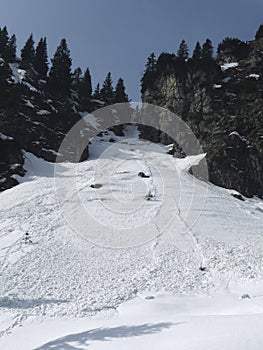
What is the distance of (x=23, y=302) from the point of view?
12.2 m

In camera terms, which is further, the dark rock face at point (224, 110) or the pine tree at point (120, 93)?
the pine tree at point (120, 93)

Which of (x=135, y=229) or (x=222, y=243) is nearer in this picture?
(x=222, y=243)

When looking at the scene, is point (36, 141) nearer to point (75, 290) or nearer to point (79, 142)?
point (79, 142)

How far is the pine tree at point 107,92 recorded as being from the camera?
84.7 m

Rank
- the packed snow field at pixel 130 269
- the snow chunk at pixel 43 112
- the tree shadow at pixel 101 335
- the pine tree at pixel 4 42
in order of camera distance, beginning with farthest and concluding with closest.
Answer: the pine tree at pixel 4 42
the snow chunk at pixel 43 112
the packed snow field at pixel 130 269
the tree shadow at pixel 101 335

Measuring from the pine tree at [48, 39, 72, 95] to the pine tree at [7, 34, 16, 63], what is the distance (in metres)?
7.82

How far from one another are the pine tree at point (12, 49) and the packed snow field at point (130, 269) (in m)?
47.8

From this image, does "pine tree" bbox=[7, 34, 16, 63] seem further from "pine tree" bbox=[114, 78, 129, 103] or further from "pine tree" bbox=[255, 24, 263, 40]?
"pine tree" bbox=[255, 24, 263, 40]

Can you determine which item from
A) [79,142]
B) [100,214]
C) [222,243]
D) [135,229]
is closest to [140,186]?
[100,214]

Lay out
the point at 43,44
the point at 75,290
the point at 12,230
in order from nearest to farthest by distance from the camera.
Answer: the point at 75,290
the point at 12,230
the point at 43,44

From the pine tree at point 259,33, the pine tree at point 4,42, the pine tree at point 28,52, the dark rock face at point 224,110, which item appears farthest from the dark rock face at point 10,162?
the pine tree at point 259,33

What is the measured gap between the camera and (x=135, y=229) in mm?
20375

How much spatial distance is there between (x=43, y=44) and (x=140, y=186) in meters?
61.3

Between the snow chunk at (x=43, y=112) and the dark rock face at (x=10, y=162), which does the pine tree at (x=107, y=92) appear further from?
the dark rock face at (x=10, y=162)
